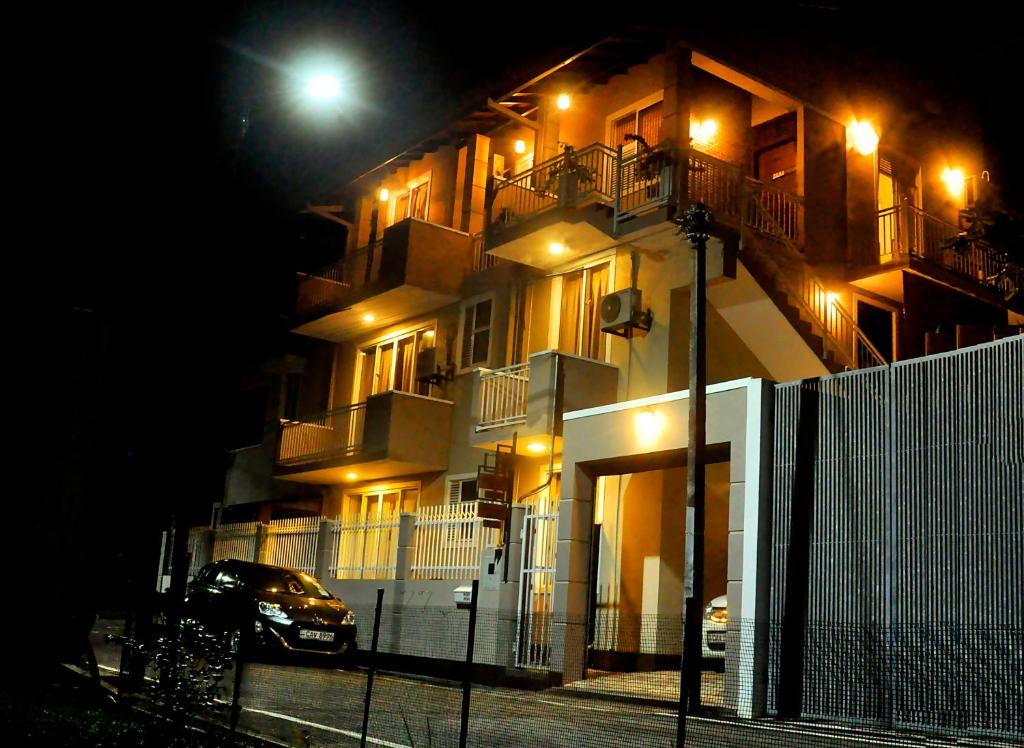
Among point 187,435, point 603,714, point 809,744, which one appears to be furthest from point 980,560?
point 187,435

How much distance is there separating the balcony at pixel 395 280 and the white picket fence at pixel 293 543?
522 centimetres

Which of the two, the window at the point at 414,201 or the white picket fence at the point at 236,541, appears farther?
the window at the point at 414,201

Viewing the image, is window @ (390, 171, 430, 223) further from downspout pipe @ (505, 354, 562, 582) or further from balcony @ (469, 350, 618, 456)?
downspout pipe @ (505, 354, 562, 582)

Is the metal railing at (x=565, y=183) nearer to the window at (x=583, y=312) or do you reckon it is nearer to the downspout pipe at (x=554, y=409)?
the window at (x=583, y=312)

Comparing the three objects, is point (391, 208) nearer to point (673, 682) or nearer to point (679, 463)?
point (679, 463)

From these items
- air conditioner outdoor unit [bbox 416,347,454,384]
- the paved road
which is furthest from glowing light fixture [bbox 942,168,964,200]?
the paved road

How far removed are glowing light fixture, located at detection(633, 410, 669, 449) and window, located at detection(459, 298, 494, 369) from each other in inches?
307

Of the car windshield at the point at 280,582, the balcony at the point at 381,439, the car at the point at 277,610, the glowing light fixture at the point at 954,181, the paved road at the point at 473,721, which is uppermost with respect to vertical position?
the glowing light fixture at the point at 954,181

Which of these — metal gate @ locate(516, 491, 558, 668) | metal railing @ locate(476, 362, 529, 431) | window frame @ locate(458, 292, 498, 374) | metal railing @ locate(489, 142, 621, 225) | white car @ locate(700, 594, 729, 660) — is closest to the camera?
white car @ locate(700, 594, 729, 660)

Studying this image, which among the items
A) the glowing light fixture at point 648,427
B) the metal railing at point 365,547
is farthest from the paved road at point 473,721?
the metal railing at point 365,547

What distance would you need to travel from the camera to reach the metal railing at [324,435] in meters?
24.6

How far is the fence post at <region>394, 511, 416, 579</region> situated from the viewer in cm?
1998

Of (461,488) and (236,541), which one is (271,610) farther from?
(236,541)

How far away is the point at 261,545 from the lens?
24438 millimetres
